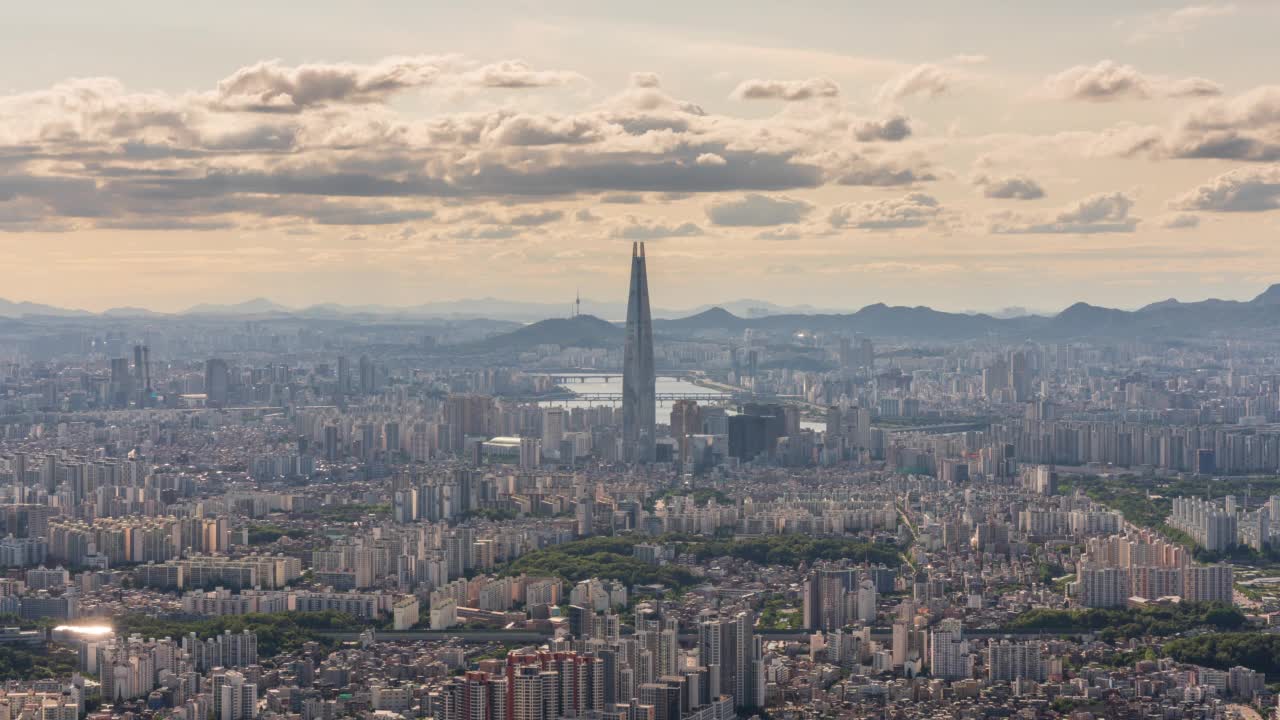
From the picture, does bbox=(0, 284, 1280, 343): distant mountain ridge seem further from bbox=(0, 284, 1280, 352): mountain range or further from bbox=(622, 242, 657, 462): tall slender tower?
bbox=(622, 242, 657, 462): tall slender tower

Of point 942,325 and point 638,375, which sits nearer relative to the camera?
point 638,375

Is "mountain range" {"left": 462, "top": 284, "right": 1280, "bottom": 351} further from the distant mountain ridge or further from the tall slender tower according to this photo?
the tall slender tower

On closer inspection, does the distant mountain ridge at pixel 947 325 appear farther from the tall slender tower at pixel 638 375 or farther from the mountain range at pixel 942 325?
the tall slender tower at pixel 638 375

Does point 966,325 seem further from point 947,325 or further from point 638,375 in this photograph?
point 638,375

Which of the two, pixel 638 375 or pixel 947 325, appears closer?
pixel 638 375

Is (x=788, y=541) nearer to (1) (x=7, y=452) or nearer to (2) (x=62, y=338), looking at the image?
(1) (x=7, y=452)

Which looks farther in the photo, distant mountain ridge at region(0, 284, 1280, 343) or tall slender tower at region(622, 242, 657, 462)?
distant mountain ridge at region(0, 284, 1280, 343)

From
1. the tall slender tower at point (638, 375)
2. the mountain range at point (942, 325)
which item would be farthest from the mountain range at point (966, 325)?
the tall slender tower at point (638, 375)

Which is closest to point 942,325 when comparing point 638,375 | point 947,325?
point 947,325

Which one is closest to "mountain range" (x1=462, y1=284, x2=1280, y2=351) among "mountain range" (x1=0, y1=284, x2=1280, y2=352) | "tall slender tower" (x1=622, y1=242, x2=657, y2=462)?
"mountain range" (x1=0, y1=284, x2=1280, y2=352)
